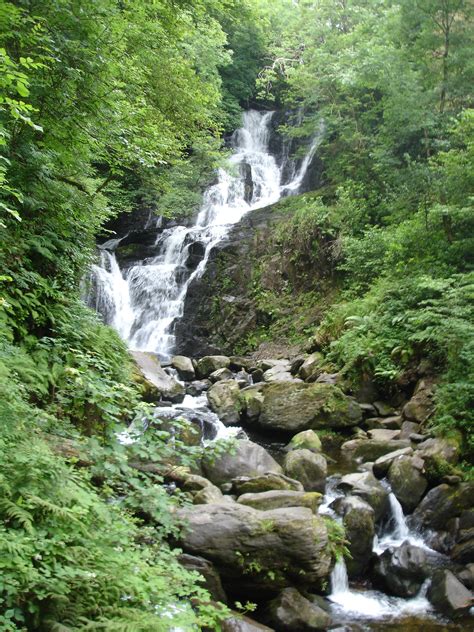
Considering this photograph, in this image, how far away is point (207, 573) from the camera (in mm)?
4590

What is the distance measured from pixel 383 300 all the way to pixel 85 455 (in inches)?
377

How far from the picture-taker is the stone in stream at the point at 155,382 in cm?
1090

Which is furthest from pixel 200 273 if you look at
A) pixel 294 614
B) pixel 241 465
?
pixel 294 614

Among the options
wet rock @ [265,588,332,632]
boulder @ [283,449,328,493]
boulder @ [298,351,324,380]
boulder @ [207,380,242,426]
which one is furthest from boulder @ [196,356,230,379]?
wet rock @ [265,588,332,632]

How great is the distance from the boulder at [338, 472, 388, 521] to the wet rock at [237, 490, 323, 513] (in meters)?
1.22

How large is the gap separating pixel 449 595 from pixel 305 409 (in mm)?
5090

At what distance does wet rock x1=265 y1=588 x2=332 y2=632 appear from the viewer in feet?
15.0

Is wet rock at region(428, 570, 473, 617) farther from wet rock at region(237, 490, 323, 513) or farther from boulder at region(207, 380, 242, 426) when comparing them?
boulder at region(207, 380, 242, 426)

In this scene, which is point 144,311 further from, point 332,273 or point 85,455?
point 85,455

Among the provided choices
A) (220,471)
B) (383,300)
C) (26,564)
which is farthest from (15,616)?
(383,300)

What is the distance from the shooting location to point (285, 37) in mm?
24344

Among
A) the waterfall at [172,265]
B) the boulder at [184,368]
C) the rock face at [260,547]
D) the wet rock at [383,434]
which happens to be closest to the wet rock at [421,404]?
the wet rock at [383,434]

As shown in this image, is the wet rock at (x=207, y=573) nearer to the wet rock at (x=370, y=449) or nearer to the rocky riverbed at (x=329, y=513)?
the rocky riverbed at (x=329, y=513)

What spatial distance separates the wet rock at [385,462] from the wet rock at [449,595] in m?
2.30
